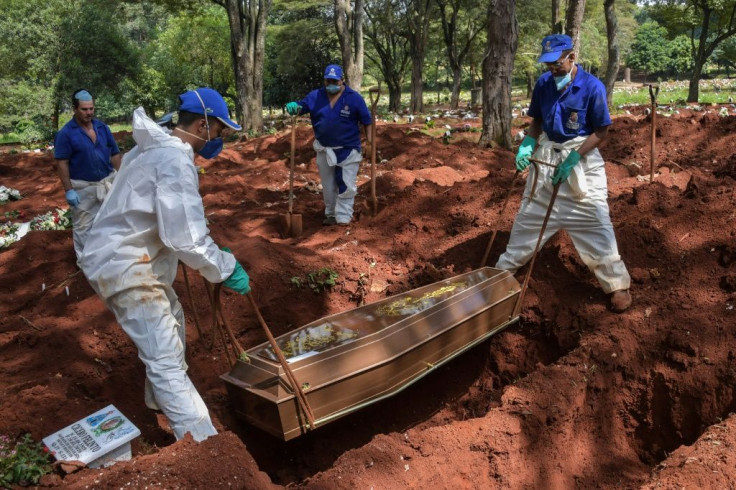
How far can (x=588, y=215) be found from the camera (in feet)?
15.4

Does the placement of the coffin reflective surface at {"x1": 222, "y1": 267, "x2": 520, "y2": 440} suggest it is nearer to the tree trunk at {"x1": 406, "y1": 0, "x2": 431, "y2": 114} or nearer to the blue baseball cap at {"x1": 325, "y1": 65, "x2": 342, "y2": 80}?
the blue baseball cap at {"x1": 325, "y1": 65, "x2": 342, "y2": 80}

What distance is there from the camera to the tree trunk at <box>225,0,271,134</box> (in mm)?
16250

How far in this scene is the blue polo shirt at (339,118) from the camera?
7.38 metres

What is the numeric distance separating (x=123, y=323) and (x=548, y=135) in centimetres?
357

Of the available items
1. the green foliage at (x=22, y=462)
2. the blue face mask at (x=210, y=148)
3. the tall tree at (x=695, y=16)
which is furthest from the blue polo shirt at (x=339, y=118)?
the tall tree at (x=695, y=16)

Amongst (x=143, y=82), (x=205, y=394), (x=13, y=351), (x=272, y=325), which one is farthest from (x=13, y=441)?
(x=143, y=82)

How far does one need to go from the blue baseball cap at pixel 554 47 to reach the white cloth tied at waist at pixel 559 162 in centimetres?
67

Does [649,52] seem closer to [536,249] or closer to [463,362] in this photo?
[536,249]

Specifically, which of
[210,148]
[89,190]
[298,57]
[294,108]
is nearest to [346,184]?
[294,108]

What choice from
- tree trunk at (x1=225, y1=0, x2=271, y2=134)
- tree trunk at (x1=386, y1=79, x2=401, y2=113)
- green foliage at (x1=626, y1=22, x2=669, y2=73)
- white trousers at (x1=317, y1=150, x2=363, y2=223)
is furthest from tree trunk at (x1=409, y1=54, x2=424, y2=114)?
green foliage at (x1=626, y1=22, x2=669, y2=73)

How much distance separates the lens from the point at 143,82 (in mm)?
29141

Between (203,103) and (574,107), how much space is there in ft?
9.43

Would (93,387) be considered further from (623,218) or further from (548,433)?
(623,218)

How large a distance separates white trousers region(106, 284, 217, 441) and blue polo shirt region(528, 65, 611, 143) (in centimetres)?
332
